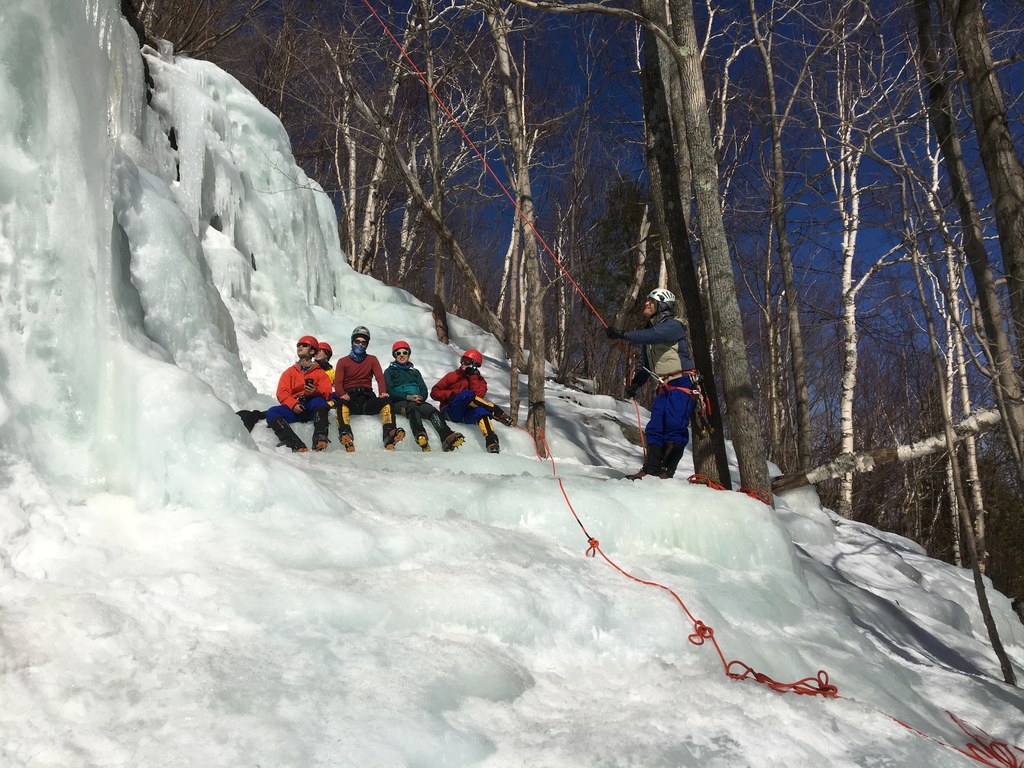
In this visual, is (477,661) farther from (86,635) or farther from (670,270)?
(670,270)

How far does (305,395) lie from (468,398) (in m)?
1.49

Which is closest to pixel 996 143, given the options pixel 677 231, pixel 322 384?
pixel 677 231

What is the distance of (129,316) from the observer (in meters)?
4.41

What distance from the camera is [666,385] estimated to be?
17.7 ft

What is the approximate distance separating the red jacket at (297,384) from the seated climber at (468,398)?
118 cm

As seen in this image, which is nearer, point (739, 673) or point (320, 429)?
point (739, 673)

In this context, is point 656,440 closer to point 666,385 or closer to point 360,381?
point 666,385

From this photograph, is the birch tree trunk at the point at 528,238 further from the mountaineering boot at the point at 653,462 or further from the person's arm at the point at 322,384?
the person's arm at the point at 322,384

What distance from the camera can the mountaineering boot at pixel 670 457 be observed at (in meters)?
5.42

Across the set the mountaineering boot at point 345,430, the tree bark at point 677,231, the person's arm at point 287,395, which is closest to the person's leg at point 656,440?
the tree bark at point 677,231

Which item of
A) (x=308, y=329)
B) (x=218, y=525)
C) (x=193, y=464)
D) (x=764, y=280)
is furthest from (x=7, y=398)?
(x=764, y=280)

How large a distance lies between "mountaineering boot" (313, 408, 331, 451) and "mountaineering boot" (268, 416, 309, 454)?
4.3 inches

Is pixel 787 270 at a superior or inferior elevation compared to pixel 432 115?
inferior

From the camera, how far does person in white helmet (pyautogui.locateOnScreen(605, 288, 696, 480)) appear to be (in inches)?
210
